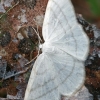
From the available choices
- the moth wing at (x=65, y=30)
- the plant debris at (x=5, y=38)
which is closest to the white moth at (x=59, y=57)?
the moth wing at (x=65, y=30)

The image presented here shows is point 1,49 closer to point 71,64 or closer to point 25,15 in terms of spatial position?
point 25,15

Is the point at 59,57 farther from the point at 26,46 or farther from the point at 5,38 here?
the point at 5,38

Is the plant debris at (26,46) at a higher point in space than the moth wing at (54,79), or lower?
higher

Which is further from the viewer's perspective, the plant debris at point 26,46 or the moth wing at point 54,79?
the plant debris at point 26,46

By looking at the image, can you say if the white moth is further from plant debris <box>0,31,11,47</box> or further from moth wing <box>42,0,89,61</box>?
plant debris <box>0,31,11,47</box>

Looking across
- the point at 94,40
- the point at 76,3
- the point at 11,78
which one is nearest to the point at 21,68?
the point at 11,78

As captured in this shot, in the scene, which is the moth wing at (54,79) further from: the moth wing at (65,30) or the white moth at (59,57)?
the moth wing at (65,30)

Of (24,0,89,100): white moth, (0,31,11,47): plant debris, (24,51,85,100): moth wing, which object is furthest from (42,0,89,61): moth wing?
(0,31,11,47): plant debris
